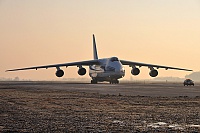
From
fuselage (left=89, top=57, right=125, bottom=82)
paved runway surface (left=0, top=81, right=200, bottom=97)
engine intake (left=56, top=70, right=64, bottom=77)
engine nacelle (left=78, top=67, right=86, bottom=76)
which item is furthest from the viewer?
engine nacelle (left=78, top=67, right=86, bottom=76)

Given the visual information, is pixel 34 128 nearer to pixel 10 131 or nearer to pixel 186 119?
pixel 10 131

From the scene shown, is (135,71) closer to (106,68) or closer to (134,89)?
(106,68)

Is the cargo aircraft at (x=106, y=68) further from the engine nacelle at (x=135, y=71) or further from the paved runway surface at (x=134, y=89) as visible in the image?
the paved runway surface at (x=134, y=89)

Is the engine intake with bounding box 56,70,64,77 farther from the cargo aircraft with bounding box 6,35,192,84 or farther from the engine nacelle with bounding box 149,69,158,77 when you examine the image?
the engine nacelle with bounding box 149,69,158,77

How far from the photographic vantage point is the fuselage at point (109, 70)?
5528 centimetres

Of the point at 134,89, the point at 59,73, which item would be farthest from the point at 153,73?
the point at 134,89

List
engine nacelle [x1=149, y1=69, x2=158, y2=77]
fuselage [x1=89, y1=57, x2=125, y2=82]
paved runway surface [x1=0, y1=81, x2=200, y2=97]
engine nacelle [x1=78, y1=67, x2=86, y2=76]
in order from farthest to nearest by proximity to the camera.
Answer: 1. engine nacelle [x1=149, y1=69, x2=158, y2=77]
2. engine nacelle [x1=78, y1=67, x2=86, y2=76]
3. fuselage [x1=89, y1=57, x2=125, y2=82]
4. paved runway surface [x1=0, y1=81, x2=200, y2=97]

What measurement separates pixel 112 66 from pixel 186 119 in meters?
44.3

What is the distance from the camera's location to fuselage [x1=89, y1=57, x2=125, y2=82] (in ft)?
181

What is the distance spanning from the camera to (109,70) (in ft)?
183

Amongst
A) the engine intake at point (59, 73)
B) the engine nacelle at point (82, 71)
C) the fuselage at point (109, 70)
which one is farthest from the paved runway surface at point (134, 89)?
the engine nacelle at point (82, 71)

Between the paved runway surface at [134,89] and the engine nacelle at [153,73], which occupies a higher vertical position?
the engine nacelle at [153,73]

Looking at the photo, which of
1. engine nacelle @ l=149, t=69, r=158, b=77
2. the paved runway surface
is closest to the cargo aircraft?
engine nacelle @ l=149, t=69, r=158, b=77

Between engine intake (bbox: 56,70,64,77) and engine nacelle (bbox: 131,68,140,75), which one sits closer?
engine intake (bbox: 56,70,64,77)
